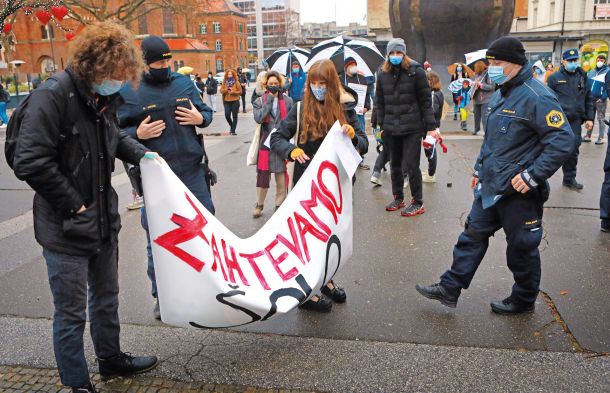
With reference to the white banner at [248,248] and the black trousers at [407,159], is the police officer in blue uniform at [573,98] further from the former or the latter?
the white banner at [248,248]

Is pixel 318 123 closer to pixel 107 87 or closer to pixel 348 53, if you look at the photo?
pixel 107 87

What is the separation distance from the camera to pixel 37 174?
254cm

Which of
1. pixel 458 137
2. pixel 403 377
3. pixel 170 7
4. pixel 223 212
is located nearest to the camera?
pixel 403 377

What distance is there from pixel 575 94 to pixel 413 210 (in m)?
3.04

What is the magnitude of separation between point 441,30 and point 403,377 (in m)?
18.2

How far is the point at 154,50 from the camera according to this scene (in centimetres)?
371

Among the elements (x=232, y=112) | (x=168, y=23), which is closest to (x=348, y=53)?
(x=232, y=112)

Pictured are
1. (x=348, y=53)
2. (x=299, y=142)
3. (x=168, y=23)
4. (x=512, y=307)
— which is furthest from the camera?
(x=168, y=23)

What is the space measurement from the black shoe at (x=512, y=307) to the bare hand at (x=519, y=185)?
87cm

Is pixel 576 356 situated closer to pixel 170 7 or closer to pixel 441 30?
pixel 441 30

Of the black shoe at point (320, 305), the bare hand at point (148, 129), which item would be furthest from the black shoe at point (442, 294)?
the bare hand at point (148, 129)

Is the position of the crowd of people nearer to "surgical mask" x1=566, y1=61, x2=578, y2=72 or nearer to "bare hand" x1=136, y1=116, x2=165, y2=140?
"bare hand" x1=136, y1=116, x2=165, y2=140

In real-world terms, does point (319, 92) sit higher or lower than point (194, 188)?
higher

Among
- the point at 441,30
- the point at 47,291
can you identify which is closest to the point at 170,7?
the point at 441,30
